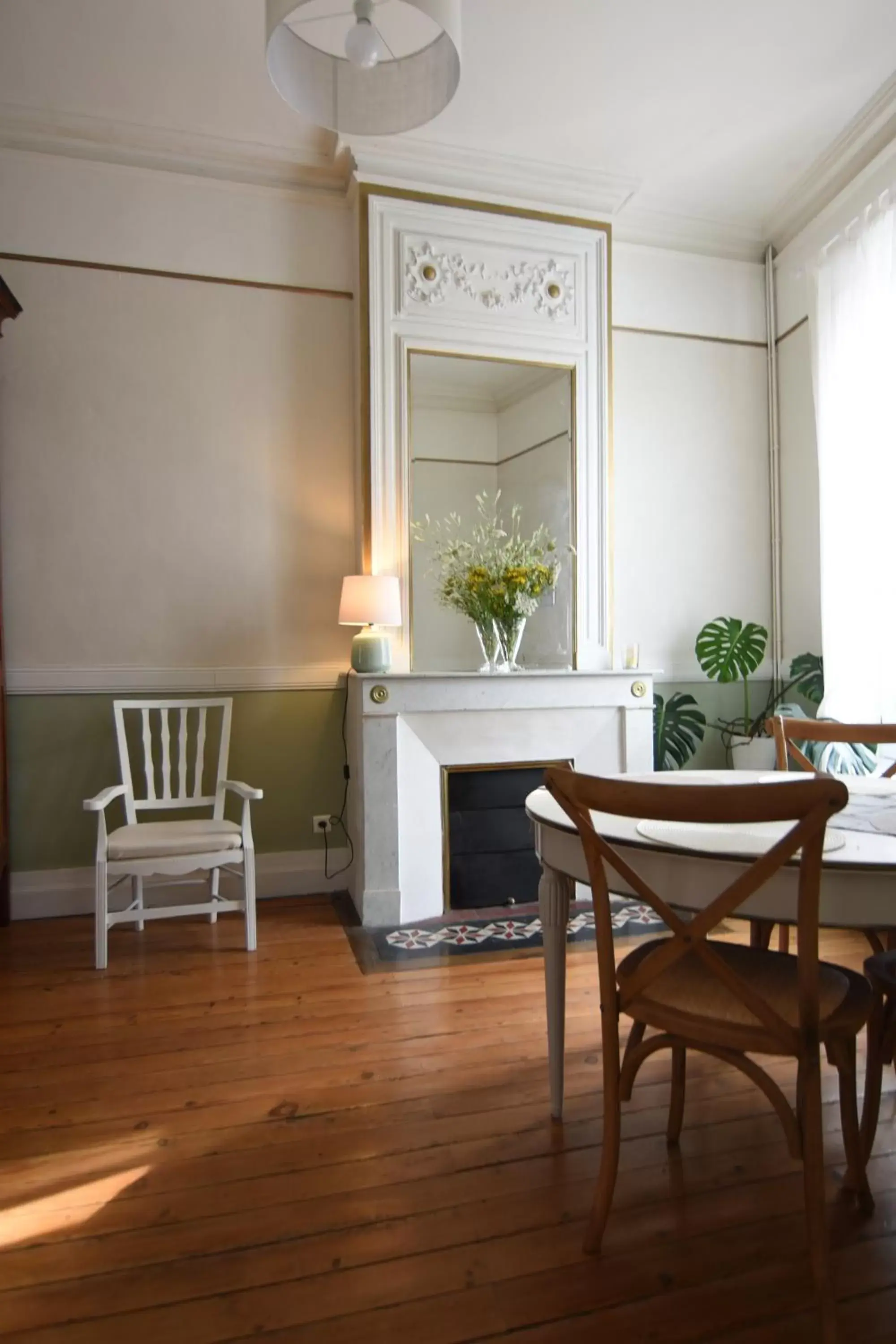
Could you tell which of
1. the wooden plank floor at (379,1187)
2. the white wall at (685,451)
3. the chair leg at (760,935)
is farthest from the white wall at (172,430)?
the chair leg at (760,935)

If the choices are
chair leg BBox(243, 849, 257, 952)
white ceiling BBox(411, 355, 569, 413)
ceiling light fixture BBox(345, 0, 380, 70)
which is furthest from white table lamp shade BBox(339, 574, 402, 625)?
ceiling light fixture BBox(345, 0, 380, 70)

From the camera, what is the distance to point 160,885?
353 centimetres

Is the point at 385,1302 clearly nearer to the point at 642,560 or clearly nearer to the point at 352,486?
the point at 352,486

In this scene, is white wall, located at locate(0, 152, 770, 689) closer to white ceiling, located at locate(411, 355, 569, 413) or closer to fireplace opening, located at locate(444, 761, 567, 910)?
white ceiling, located at locate(411, 355, 569, 413)

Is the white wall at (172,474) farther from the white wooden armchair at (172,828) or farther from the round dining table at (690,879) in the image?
the round dining table at (690,879)

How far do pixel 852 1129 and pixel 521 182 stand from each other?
3866 mm

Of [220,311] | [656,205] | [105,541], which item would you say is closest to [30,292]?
[220,311]

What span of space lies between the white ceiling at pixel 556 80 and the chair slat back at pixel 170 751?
2.41 metres

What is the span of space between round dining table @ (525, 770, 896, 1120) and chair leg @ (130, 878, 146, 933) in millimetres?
1864

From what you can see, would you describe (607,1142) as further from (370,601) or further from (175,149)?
(175,149)

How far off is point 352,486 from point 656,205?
214cm

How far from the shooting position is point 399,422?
12.1 ft

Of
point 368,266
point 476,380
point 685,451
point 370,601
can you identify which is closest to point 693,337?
point 685,451

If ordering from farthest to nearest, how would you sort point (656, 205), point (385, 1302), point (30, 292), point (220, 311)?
1. point (656, 205)
2. point (220, 311)
3. point (30, 292)
4. point (385, 1302)
